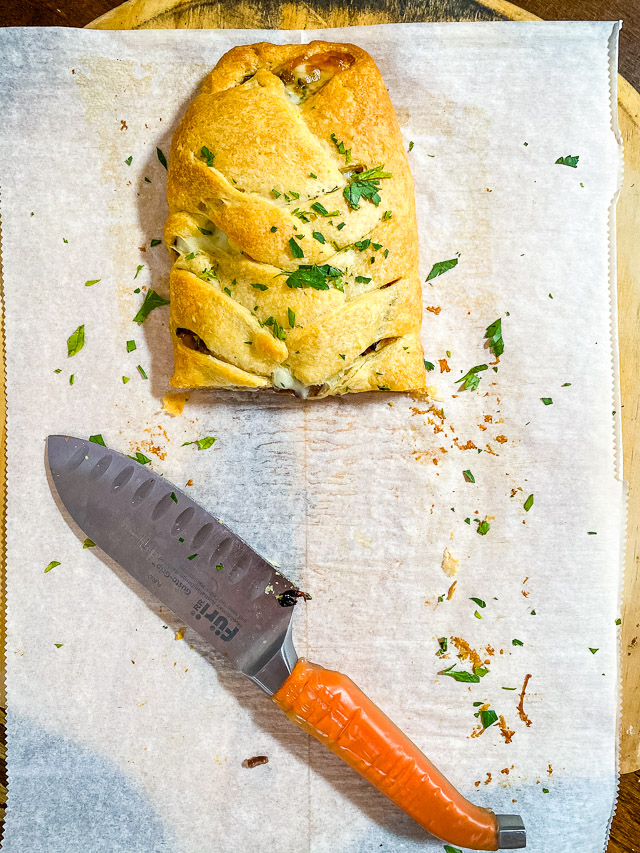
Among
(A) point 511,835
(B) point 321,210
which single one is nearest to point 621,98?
(B) point 321,210

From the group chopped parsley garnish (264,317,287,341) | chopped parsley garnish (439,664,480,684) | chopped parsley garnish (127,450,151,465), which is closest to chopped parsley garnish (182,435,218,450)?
chopped parsley garnish (127,450,151,465)

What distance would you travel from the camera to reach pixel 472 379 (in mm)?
→ 2221

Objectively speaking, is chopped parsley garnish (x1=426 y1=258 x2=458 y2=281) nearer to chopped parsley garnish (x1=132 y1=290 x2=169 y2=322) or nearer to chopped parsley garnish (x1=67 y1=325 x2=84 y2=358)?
chopped parsley garnish (x1=132 y1=290 x2=169 y2=322)

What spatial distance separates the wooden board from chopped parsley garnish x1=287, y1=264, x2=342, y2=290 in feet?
3.35

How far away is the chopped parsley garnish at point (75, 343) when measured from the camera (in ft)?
7.32

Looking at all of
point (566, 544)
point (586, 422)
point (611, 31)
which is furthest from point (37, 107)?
point (566, 544)

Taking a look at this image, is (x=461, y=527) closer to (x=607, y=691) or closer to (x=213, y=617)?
(x=607, y=691)

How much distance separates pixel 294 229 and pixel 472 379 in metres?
0.85

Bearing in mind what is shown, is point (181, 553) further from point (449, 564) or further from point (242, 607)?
point (449, 564)

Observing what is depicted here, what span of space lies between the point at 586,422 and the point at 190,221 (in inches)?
61.8

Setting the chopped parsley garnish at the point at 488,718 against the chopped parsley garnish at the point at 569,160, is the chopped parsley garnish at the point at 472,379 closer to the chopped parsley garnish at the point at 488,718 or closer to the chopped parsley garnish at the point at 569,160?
the chopped parsley garnish at the point at 569,160

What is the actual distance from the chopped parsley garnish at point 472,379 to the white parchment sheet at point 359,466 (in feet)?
0.15

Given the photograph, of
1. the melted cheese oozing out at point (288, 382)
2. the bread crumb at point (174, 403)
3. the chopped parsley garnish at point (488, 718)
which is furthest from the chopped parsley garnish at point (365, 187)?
the chopped parsley garnish at point (488, 718)

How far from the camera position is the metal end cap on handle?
1998mm
